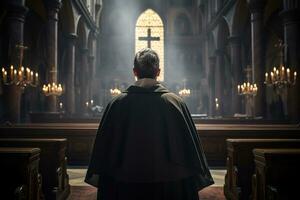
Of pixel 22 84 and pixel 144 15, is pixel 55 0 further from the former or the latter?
pixel 144 15

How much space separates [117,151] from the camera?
282 centimetres

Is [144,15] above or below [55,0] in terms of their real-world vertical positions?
above

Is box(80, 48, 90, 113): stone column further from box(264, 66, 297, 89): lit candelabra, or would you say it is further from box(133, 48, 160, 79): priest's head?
box(133, 48, 160, 79): priest's head

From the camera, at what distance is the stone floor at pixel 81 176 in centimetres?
750

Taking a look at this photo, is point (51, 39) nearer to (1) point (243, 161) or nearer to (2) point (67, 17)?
(2) point (67, 17)

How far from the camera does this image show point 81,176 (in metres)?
8.32

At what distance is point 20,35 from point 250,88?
34.9 ft

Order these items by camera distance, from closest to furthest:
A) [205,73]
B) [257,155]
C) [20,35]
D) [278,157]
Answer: [278,157]
[257,155]
[20,35]
[205,73]

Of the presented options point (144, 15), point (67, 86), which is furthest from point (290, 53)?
point (144, 15)

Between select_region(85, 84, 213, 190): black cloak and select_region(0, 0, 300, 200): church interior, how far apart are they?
160 centimetres

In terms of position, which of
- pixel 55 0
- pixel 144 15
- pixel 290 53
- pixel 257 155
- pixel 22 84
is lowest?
pixel 257 155

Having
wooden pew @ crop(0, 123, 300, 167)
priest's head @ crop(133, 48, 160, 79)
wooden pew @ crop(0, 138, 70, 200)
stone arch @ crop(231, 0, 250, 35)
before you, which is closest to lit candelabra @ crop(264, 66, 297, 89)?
wooden pew @ crop(0, 123, 300, 167)

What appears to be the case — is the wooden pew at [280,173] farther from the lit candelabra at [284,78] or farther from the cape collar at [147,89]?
the lit candelabra at [284,78]

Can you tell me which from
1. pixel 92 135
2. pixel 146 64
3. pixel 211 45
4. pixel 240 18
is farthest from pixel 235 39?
pixel 146 64
